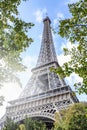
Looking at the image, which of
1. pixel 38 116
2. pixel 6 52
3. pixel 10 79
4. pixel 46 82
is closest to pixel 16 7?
pixel 6 52

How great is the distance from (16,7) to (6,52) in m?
3.56

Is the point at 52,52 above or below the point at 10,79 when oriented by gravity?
above

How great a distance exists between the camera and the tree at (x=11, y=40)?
478 inches

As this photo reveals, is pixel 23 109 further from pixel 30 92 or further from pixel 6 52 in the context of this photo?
pixel 6 52

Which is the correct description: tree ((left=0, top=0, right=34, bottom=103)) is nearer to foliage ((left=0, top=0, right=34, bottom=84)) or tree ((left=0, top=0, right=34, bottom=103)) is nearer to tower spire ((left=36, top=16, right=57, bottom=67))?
foliage ((left=0, top=0, right=34, bottom=84))

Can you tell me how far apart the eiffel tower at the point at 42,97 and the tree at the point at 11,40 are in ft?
63.7

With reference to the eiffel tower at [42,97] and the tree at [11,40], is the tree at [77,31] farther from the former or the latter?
the eiffel tower at [42,97]

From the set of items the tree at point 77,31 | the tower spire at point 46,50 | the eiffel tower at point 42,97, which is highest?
the tower spire at point 46,50

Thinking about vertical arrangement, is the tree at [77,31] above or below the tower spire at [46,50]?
below

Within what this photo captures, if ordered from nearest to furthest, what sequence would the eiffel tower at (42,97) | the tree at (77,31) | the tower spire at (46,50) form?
1. the tree at (77,31)
2. the eiffel tower at (42,97)
3. the tower spire at (46,50)

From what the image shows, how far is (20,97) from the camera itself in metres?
44.6

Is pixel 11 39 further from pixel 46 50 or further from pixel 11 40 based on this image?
pixel 46 50

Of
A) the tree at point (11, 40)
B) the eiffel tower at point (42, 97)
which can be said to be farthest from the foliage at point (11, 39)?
the eiffel tower at point (42, 97)

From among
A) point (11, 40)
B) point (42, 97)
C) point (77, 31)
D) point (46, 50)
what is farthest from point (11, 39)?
point (46, 50)
